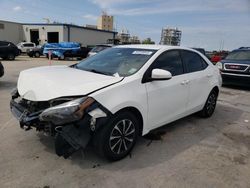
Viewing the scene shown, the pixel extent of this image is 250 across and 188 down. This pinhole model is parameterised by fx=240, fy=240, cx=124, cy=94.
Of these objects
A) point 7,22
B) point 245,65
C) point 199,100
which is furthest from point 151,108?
point 7,22

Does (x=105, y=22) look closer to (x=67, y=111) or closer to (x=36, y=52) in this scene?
(x=36, y=52)

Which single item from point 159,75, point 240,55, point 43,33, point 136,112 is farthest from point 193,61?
point 43,33

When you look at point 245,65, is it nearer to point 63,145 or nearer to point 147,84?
point 147,84

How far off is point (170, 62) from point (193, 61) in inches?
36.1

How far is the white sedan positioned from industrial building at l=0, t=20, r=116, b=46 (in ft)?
111

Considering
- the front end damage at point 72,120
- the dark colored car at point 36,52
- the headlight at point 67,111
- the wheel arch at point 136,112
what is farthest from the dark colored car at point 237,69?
the dark colored car at point 36,52

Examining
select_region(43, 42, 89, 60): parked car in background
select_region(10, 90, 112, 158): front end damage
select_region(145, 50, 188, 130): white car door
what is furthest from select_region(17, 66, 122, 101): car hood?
select_region(43, 42, 89, 60): parked car in background

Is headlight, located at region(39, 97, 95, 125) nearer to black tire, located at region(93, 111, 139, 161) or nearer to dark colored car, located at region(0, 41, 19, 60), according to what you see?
black tire, located at region(93, 111, 139, 161)

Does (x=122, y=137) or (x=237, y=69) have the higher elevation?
(x=237, y=69)

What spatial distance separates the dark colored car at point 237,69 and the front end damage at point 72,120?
841 cm

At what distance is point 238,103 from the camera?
757cm

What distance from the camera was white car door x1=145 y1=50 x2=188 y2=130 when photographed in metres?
3.68

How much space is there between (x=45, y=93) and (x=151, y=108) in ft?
5.08

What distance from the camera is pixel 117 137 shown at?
10.7ft
